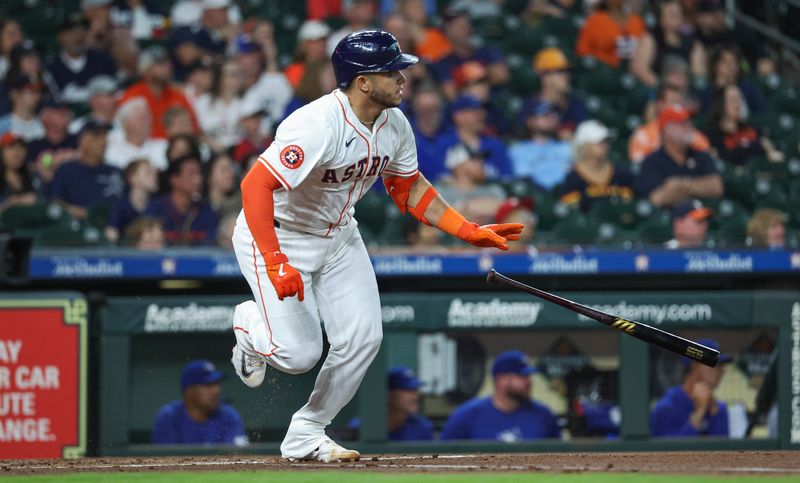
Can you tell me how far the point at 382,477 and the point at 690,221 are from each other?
16.1 ft

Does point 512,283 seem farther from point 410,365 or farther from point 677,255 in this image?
point 677,255

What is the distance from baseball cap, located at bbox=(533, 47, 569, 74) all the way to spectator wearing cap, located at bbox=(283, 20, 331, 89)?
1.74m

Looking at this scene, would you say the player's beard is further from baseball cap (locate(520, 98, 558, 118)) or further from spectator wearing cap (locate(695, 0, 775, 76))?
spectator wearing cap (locate(695, 0, 775, 76))

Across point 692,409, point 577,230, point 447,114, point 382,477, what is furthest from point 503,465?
point 447,114

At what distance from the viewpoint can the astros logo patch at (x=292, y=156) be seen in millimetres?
5074

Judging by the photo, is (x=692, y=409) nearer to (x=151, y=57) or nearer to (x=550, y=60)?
(x=550, y=60)

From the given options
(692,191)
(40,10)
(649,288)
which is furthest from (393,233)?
(40,10)

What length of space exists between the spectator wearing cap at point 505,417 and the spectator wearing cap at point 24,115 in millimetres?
3911

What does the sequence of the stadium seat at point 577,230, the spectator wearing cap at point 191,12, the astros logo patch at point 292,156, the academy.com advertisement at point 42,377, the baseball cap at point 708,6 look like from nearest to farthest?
the astros logo patch at point 292,156, the academy.com advertisement at point 42,377, the stadium seat at point 577,230, the spectator wearing cap at point 191,12, the baseball cap at point 708,6

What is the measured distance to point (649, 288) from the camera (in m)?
8.48

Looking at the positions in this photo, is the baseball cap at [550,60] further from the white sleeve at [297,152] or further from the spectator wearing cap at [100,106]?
the white sleeve at [297,152]

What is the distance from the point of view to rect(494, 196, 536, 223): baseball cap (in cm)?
882

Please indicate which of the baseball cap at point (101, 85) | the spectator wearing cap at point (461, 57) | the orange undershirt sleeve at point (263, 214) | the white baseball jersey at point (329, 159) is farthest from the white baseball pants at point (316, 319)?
the spectator wearing cap at point (461, 57)

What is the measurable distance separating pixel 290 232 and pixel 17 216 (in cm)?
400
